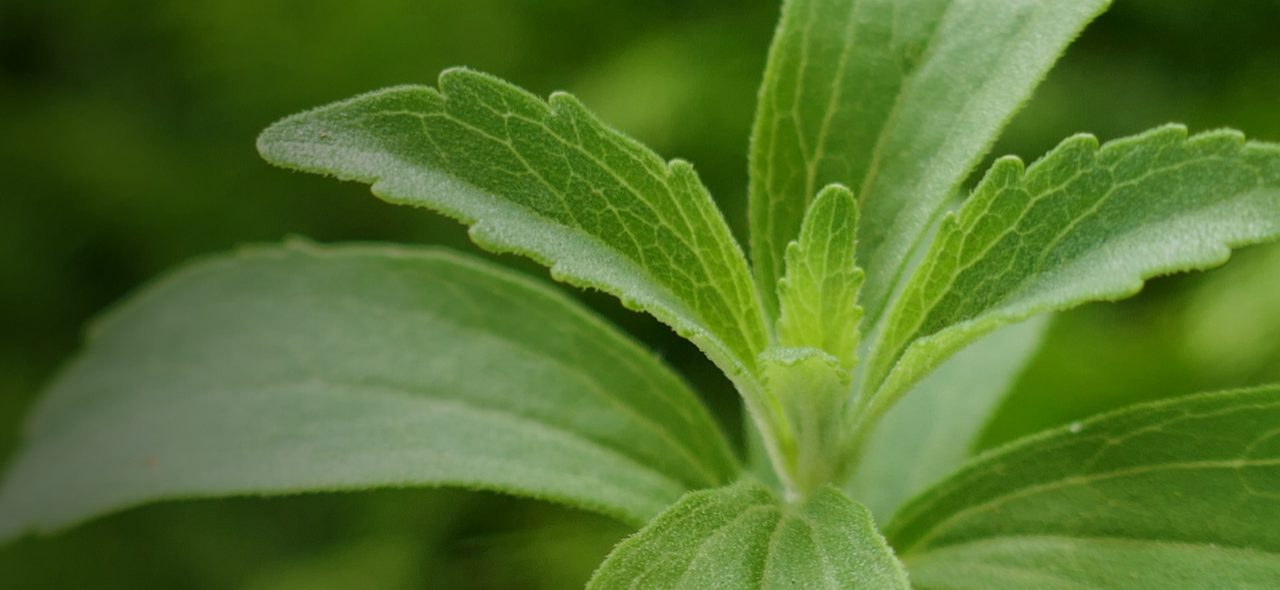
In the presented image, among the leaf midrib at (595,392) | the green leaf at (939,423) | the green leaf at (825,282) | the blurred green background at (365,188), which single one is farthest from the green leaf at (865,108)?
the blurred green background at (365,188)

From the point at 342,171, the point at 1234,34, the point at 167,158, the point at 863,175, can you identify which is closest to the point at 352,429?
the point at 342,171

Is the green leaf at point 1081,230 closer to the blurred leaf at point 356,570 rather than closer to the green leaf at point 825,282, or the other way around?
the green leaf at point 825,282

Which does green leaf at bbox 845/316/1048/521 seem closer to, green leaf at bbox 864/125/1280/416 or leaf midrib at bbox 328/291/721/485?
leaf midrib at bbox 328/291/721/485

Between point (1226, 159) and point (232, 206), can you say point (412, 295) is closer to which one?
point (1226, 159)

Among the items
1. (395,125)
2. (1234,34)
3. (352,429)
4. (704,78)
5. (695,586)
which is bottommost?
Answer: (695,586)

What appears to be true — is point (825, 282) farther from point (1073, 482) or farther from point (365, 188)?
point (365, 188)

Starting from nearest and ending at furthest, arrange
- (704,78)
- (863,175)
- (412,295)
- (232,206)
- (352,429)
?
(863,175)
(352,429)
(412,295)
(704,78)
(232,206)
